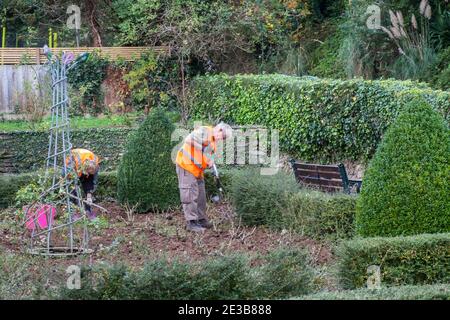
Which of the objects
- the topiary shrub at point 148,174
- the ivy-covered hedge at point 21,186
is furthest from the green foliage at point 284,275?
the ivy-covered hedge at point 21,186

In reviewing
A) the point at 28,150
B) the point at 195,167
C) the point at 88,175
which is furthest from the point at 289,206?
the point at 28,150

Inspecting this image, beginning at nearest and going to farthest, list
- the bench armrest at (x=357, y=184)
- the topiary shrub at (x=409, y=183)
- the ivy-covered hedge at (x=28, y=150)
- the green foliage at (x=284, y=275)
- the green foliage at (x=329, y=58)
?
the green foliage at (x=284, y=275) < the topiary shrub at (x=409, y=183) < the bench armrest at (x=357, y=184) < the ivy-covered hedge at (x=28, y=150) < the green foliage at (x=329, y=58)

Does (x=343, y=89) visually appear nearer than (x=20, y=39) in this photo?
Yes

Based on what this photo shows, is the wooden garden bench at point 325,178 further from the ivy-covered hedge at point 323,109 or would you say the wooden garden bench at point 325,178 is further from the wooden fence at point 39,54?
the wooden fence at point 39,54

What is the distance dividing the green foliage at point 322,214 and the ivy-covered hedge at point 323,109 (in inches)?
127

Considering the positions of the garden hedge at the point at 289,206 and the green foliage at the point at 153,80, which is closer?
the garden hedge at the point at 289,206

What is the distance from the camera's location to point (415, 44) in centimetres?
1991

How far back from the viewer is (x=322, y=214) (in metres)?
10.8

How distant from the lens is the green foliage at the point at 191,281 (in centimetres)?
671

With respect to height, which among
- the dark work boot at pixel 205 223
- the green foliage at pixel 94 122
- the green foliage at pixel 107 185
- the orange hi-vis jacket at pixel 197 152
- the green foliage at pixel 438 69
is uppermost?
the green foliage at pixel 438 69

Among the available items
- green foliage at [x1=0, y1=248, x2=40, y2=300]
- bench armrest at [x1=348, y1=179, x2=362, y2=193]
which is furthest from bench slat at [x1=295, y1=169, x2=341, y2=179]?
green foliage at [x1=0, y1=248, x2=40, y2=300]

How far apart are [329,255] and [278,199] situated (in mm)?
1673
